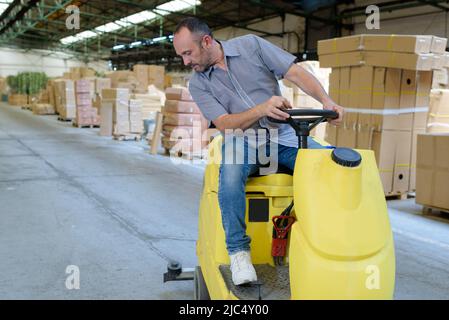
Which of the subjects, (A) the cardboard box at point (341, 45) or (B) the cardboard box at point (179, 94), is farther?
(B) the cardboard box at point (179, 94)

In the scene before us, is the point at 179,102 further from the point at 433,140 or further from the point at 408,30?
the point at 408,30

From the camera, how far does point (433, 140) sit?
487 centimetres

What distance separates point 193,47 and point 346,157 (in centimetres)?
105

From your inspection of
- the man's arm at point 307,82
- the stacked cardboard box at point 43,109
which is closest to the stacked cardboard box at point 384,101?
the man's arm at point 307,82

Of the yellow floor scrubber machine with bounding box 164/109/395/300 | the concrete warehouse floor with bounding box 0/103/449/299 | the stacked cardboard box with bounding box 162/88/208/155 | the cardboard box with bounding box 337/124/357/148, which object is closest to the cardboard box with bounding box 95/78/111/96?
the stacked cardboard box with bounding box 162/88/208/155

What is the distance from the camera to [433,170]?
4.89 metres

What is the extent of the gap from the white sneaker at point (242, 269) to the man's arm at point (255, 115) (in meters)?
0.61

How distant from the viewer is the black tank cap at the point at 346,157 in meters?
1.60

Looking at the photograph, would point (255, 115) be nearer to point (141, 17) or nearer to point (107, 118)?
point (107, 118)

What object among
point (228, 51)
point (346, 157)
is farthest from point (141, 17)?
point (346, 157)

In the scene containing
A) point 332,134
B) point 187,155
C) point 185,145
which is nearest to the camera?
point 332,134

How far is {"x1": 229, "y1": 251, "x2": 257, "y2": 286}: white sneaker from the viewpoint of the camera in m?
1.94

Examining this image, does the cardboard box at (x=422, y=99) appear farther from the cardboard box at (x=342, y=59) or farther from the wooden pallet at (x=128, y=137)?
the wooden pallet at (x=128, y=137)
